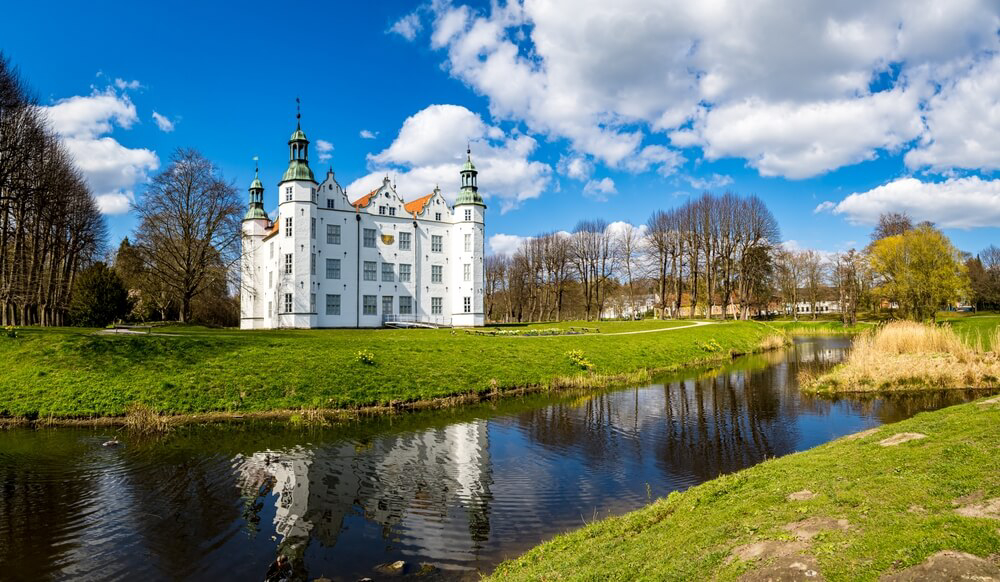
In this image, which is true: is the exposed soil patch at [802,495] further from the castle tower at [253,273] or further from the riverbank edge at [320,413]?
the castle tower at [253,273]

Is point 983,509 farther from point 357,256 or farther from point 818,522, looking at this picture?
point 357,256

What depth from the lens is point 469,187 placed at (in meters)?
50.0

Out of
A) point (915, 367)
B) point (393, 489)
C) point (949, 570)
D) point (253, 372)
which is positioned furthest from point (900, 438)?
point (253, 372)

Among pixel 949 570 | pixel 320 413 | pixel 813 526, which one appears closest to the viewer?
pixel 949 570

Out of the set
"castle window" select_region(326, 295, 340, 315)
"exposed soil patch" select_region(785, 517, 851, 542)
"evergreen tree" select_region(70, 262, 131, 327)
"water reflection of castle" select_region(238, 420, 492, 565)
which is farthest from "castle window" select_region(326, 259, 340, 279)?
"exposed soil patch" select_region(785, 517, 851, 542)

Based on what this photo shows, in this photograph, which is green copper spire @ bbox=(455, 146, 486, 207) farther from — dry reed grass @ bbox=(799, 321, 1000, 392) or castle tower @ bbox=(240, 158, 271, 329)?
dry reed grass @ bbox=(799, 321, 1000, 392)

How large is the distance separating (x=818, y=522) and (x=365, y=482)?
8.93m

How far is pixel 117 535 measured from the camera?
8906 millimetres

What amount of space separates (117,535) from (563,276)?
59.2 m

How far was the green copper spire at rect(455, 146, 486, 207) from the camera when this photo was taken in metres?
49.4

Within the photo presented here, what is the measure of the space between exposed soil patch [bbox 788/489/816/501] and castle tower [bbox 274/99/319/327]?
130 feet

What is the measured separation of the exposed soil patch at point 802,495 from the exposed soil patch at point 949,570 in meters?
2.30

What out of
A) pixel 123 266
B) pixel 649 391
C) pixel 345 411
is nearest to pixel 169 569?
pixel 345 411

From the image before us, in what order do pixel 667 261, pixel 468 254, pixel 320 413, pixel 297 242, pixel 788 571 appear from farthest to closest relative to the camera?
pixel 667 261 < pixel 468 254 < pixel 297 242 < pixel 320 413 < pixel 788 571
